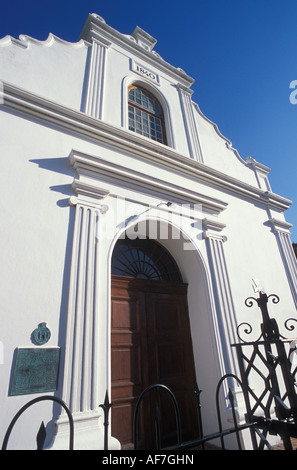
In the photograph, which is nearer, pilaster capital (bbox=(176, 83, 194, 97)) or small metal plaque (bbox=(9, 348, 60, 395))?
small metal plaque (bbox=(9, 348, 60, 395))

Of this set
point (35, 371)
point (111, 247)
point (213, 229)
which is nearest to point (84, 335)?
point (35, 371)

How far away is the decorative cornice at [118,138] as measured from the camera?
432 centimetres

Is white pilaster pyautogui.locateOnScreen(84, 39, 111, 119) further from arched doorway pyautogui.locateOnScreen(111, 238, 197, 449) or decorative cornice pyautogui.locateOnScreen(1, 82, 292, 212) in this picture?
arched doorway pyautogui.locateOnScreen(111, 238, 197, 449)

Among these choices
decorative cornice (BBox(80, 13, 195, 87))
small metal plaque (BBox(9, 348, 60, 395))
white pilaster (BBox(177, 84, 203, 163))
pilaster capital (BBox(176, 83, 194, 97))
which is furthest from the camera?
pilaster capital (BBox(176, 83, 194, 97))

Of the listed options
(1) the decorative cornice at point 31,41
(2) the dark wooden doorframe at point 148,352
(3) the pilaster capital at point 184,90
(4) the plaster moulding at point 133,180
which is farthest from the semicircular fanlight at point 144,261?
(3) the pilaster capital at point 184,90

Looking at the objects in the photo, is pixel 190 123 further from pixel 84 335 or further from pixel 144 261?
pixel 84 335

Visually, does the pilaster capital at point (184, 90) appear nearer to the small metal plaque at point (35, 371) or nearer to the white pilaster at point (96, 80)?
the white pilaster at point (96, 80)

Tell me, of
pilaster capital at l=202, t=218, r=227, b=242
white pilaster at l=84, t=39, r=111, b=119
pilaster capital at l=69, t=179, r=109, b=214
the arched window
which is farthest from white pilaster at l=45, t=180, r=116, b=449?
the arched window

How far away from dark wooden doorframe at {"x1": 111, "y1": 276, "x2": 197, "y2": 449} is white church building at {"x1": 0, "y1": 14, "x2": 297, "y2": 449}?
0.07 feet

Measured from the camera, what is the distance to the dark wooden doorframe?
384 cm

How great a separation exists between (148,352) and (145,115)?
221 inches

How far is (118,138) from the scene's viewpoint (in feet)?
16.6
